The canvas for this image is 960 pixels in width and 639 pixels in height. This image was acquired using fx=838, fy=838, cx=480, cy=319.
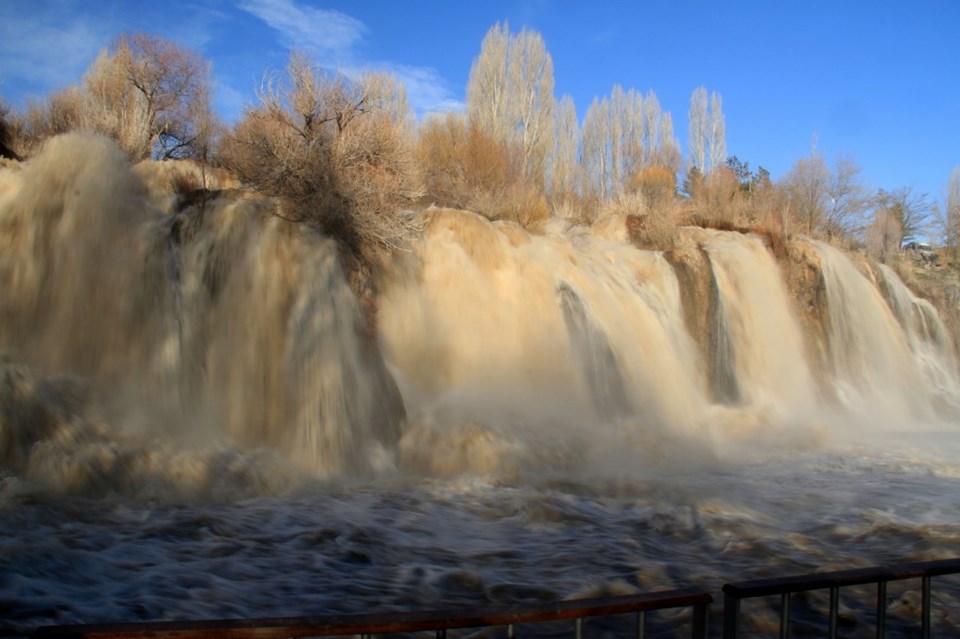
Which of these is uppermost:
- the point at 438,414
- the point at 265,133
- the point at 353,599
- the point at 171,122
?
the point at 171,122

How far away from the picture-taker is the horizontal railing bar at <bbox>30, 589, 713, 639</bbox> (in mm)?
1965

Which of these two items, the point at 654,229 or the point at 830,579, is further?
the point at 654,229

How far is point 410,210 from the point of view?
44.0 feet

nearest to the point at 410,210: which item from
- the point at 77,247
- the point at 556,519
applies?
the point at 77,247

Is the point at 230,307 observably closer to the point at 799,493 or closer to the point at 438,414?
the point at 438,414

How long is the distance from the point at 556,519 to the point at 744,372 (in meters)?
10.9

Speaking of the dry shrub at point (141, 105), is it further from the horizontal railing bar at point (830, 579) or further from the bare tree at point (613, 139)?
the bare tree at point (613, 139)

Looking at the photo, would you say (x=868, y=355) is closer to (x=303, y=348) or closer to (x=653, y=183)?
(x=653, y=183)

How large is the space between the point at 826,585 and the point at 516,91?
3708cm

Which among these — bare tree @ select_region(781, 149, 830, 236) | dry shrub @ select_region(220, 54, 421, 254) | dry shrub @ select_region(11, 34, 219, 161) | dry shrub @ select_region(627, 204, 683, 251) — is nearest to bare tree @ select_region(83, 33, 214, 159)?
dry shrub @ select_region(11, 34, 219, 161)

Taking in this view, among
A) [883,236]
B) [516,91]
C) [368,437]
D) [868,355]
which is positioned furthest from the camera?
[516,91]

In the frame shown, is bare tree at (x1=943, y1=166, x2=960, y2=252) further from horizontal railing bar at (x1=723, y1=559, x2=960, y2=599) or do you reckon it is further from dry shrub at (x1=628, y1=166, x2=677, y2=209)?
horizontal railing bar at (x1=723, y1=559, x2=960, y2=599)

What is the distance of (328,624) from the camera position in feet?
6.75

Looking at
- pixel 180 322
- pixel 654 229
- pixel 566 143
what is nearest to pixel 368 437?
pixel 180 322
